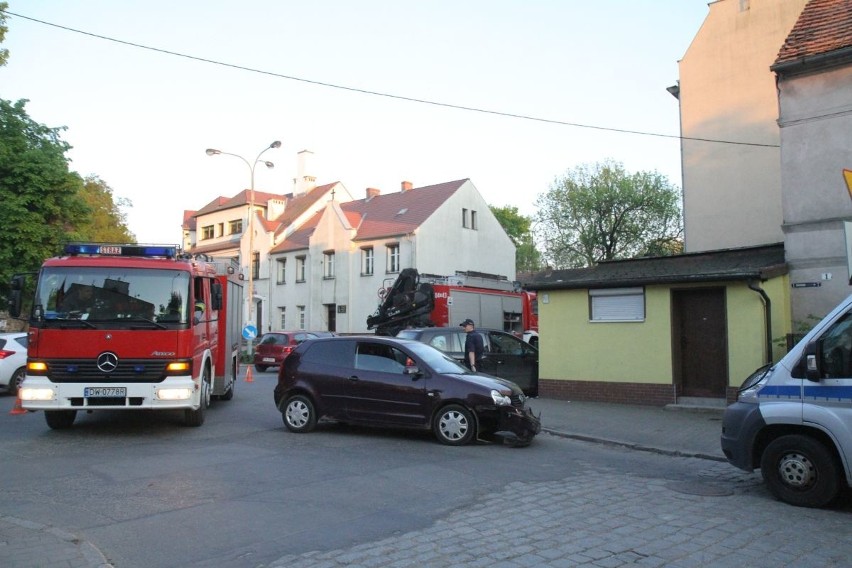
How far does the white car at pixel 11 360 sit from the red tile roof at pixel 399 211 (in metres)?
23.7

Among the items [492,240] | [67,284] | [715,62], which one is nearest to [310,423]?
[67,284]

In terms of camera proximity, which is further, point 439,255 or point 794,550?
point 439,255

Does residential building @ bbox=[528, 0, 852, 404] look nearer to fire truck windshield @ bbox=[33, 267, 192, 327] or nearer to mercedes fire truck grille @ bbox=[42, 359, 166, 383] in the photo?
fire truck windshield @ bbox=[33, 267, 192, 327]

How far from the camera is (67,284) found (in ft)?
34.8

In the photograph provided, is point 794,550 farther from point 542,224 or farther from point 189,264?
point 542,224

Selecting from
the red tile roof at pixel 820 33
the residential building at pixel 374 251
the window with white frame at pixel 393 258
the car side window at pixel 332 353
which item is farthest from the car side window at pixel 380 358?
the window with white frame at pixel 393 258

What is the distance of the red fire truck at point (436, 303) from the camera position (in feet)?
78.5

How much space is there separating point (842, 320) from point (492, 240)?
38.0 metres

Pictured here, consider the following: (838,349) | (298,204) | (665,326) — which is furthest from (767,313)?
(298,204)

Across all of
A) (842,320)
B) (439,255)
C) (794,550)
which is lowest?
(794,550)

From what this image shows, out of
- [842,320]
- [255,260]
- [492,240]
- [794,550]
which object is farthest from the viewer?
[255,260]

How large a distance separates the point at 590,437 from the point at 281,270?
38.1m

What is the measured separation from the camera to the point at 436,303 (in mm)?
24062

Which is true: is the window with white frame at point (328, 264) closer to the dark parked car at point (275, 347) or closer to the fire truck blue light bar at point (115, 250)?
the dark parked car at point (275, 347)
